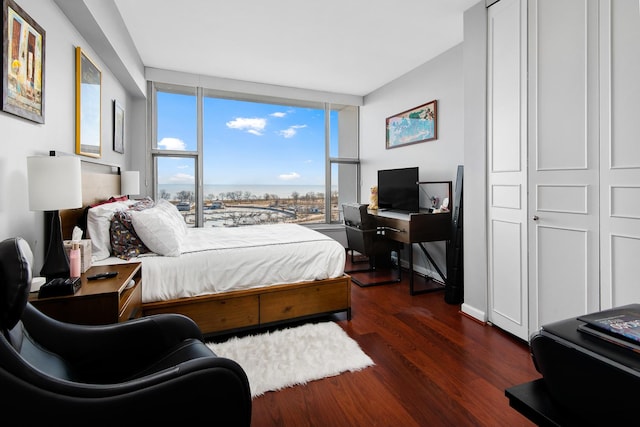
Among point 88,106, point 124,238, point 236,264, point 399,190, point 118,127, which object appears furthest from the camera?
point 399,190

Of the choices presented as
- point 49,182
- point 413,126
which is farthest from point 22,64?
point 413,126

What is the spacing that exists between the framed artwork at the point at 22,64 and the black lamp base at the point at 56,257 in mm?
617

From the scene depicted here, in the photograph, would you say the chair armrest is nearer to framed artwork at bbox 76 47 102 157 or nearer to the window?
framed artwork at bbox 76 47 102 157

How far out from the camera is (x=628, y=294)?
1.85 m

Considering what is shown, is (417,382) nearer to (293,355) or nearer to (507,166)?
(293,355)

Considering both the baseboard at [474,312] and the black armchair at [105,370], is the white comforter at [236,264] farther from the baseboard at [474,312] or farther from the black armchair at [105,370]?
the baseboard at [474,312]

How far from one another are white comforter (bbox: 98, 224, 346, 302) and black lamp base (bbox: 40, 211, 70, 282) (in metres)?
0.53

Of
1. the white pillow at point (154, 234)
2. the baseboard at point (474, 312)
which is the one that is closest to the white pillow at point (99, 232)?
the white pillow at point (154, 234)

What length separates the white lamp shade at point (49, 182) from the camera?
157cm

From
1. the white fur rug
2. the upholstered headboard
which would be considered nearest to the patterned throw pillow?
the upholstered headboard

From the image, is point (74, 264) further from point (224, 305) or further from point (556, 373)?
point (556, 373)

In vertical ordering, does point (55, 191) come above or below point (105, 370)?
above

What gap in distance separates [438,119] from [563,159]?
80.1 inches

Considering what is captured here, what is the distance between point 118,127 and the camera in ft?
12.0
